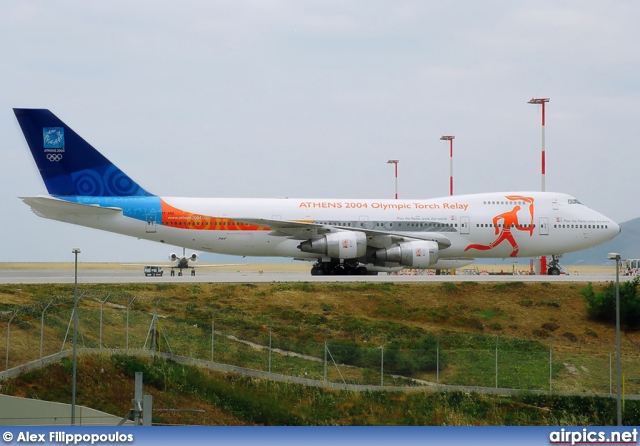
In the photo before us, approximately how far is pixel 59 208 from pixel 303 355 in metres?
18.2

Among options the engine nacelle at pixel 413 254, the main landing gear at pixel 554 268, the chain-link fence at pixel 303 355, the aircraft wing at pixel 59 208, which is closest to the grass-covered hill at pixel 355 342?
the chain-link fence at pixel 303 355

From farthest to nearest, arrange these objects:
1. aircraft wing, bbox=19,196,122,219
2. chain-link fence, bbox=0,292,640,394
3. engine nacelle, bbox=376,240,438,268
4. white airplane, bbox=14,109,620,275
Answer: white airplane, bbox=14,109,620,275
engine nacelle, bbox=376,240,438,268
aircraft wing, bbox=19,196,122,219
chain-link fence, bbox=0,292,640,394

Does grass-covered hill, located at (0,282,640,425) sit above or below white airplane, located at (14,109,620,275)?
below

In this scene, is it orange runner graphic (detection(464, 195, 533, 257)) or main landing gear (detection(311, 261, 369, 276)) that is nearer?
main landing gear (detection(311, 261, 369, 276))

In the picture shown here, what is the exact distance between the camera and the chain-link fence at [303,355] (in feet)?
92.6

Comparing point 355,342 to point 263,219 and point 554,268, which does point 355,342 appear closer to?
point 263,219

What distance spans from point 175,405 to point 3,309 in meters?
8.87

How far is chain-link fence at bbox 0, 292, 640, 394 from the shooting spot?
92.6ft

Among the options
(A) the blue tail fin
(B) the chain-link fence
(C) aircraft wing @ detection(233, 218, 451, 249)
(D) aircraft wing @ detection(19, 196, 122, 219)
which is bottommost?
(B) the chain-link fence

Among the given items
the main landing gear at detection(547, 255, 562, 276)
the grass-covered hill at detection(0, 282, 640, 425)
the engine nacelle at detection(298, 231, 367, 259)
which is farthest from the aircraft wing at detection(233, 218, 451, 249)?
the main landing gear at detection(547, 255, 562, 276)

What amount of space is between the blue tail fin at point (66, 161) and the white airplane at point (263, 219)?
47 mm

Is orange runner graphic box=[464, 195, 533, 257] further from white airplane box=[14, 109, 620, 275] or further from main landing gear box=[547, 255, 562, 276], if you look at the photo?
main landing gear box=[547, 255, 562, 276]

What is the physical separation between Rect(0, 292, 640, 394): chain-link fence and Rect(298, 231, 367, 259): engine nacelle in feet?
37.9

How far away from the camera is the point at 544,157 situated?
54219 mm
